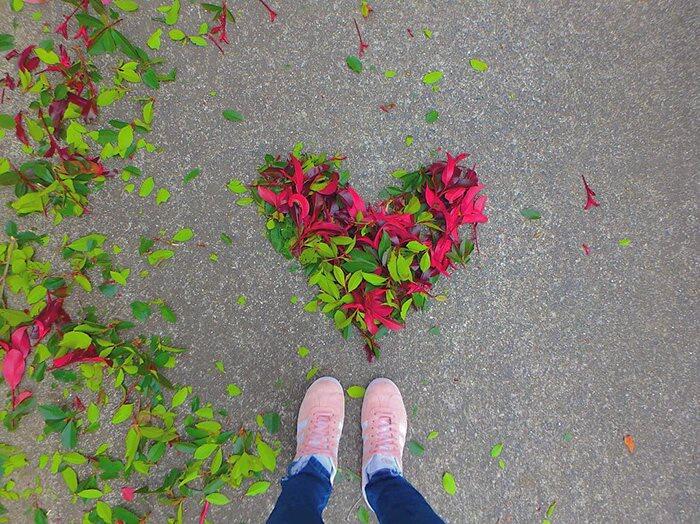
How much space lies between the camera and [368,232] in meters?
1.44

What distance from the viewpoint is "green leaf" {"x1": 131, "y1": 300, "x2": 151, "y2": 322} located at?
1.47 metres

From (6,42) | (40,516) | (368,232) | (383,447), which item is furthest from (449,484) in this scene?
(6,42)

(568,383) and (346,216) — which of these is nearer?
(346,216)

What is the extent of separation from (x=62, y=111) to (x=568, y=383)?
2058mm

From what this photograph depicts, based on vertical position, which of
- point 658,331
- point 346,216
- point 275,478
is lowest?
point 275,478

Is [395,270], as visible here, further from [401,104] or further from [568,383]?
[568,383]

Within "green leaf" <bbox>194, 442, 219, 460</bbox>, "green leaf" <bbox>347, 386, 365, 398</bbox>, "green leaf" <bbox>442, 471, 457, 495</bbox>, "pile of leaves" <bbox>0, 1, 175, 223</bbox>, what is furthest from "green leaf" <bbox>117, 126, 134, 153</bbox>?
"green leaf" <bbox>442, 471, 457, 495</bbox>

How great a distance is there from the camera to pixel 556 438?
5.03 feet

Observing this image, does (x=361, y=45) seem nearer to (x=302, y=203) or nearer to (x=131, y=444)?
(x=302, y=203)

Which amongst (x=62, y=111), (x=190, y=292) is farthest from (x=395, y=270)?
(x=62, y=111)

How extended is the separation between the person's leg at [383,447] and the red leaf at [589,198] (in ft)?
3.19

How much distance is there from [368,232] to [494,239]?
48cm

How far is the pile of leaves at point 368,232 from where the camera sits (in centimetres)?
142

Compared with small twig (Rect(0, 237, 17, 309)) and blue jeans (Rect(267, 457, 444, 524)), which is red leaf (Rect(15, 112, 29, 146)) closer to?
small twig (Rect(0, 237, 17, 309))
